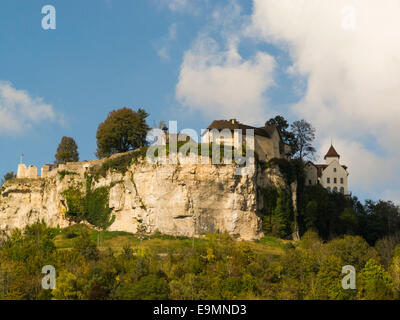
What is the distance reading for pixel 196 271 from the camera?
159 ft

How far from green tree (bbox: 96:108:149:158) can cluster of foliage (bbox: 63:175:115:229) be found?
17.0 ft

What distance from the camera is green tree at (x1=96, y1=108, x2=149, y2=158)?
225ft

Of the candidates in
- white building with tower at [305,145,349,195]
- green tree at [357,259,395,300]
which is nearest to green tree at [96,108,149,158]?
white building with tower at [305,145,349,195]

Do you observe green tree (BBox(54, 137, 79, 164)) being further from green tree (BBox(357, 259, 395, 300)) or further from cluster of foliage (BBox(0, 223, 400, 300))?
green tree (BBox(357, 259, 395, 300))

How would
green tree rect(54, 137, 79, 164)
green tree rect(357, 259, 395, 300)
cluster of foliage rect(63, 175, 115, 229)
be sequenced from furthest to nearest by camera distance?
green tree rect(54, 137, 79, 164) < cluster of foliage rect(63, 175, 115, 229) < green tree rect(357, 259, 395, 300)

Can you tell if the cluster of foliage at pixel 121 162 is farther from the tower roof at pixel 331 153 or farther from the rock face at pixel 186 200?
the tower roof at pixel 331 153

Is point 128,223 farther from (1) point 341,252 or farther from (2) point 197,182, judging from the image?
(1) point 341,252

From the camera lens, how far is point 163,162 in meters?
61.0

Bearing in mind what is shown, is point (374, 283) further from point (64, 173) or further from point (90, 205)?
point (64, 173)

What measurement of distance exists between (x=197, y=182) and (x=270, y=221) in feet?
30.1

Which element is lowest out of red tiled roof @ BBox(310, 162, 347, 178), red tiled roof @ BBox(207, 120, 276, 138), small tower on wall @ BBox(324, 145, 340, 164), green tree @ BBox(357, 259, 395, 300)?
green tree @ BBox(357, 259, 395, 300)

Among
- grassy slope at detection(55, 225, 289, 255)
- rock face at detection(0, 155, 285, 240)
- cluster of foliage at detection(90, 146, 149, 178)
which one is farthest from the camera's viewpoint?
cluster of foliage at detection(90, 146, 149, 178)

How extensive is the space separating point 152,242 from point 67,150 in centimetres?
2715

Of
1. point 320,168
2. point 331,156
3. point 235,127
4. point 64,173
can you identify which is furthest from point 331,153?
point 64,173
